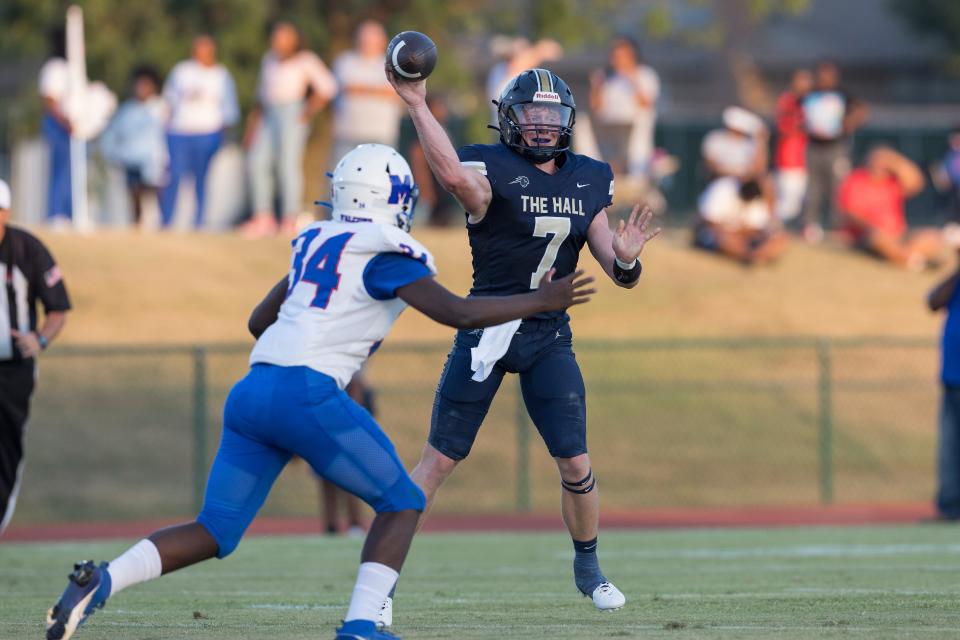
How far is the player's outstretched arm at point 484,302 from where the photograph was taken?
5695 mm

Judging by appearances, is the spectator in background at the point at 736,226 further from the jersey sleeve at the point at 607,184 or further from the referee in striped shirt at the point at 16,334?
the jersey sleeve at the point at 607,184

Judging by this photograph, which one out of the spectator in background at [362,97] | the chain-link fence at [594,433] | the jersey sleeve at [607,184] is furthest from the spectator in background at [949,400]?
the spectator in background at [362,97]

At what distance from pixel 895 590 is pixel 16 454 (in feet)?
16.4

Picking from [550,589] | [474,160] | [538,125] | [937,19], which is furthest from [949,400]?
[937,19]

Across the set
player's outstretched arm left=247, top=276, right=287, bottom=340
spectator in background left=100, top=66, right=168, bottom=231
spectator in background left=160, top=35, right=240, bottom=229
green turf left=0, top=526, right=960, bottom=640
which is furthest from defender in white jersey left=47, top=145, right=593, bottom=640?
spectator in background left=100, top=66, right=168, bottom=231

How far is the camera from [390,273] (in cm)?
572

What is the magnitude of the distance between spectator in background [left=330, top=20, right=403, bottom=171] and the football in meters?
11.1

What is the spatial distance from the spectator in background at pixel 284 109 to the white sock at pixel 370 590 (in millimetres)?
12558

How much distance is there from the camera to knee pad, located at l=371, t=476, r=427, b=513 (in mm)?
5762

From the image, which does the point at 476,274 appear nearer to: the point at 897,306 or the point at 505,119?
the point at 505,119

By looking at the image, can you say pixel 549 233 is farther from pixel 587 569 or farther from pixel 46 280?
pixel 46 280

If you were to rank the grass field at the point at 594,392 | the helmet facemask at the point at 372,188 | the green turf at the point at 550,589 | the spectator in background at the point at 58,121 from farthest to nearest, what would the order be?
1. the spectator in background at the point at 58,121
2. the grass field at the point at 594,392
3. the green turf at the point at 550,589
4. the helmet facemask at the point at 372,188

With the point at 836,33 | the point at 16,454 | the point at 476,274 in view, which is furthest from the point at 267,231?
the point at 836,33

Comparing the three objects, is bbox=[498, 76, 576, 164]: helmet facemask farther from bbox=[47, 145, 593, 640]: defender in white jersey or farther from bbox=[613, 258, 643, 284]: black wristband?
bbox=[47, 145, 593, 640]: defender in white jersey
